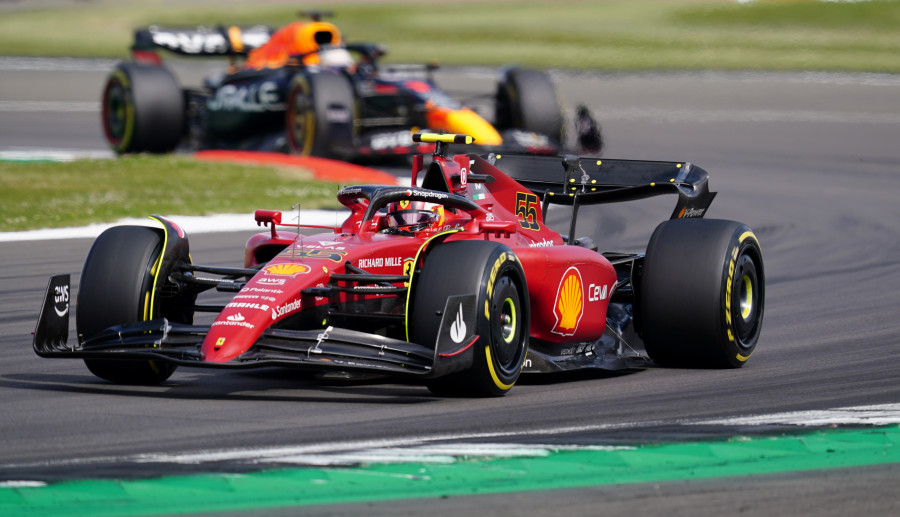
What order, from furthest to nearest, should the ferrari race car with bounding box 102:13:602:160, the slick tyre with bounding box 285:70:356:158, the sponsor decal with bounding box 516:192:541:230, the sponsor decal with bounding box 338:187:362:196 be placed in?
the ferrari race car with bounding box 102:13:602:160, the slick tyre with bounding box 285:70:356:158, the sponsor decal with bounding box 516:192:541:230, the sponsor decal with bounding box 338:187:362:196

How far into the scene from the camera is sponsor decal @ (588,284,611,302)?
29.1ft

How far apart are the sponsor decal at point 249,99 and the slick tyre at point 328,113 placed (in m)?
0.96

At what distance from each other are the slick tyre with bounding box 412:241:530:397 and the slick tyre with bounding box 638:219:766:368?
1.25 meters

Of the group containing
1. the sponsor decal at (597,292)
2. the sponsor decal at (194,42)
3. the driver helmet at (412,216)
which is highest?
the driver helmet at (412,216)

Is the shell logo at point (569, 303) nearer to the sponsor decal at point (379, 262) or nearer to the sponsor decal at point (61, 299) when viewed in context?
the sponsor decal at point (379, 262)

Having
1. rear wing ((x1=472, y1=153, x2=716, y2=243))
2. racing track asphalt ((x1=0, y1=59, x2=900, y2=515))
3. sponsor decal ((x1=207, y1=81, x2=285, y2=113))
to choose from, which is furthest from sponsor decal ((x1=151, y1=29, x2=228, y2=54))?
rear wing ((x1=472, y1=153, x2=716, y2=243))

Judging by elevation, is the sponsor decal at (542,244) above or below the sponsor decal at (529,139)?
above

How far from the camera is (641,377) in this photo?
8.78 meters

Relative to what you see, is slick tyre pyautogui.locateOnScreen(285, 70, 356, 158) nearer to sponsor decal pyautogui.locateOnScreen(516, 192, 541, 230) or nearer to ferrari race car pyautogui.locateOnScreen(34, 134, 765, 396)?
ferrari race car pyautogui.locateOnScreen(34, 134, 765, 396)

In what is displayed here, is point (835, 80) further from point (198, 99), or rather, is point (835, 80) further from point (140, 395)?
point (140, 395)

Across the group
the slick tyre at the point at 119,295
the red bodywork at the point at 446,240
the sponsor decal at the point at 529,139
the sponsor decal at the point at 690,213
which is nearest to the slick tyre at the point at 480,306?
the red bodywork at the point at 446,240

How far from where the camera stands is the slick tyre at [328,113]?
66.7 feet

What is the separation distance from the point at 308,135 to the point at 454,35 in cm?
3194

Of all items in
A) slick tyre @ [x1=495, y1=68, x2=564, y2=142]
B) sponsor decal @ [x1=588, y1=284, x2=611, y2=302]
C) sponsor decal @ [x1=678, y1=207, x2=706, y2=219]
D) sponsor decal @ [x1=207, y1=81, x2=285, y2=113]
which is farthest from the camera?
slick tyre @ [x1=495, y1=68, x2=564, y2=142]
